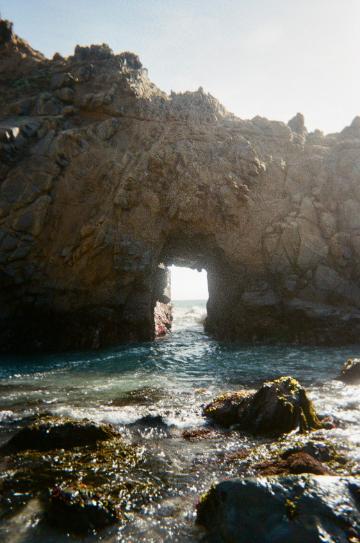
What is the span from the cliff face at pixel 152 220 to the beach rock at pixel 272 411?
1968 centimetres

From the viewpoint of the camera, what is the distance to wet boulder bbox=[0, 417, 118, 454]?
8.92 meters

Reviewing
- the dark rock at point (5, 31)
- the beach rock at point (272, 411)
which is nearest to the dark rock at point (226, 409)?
the beach rock at point (272, 411)

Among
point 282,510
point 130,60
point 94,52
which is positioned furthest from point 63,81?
point 282,510

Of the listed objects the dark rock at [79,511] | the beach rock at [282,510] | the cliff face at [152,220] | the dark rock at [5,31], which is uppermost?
the dark rock at [5,31]

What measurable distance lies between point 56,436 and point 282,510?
6.02 meters

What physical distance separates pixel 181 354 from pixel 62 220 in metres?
15.1

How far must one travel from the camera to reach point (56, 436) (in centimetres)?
908

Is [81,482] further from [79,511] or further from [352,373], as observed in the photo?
[352,373]

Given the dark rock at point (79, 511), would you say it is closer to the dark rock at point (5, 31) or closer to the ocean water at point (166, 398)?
the ocean water at point (166, 398)

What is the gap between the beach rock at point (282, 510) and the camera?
196 inches

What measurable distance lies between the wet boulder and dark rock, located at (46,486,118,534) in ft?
8.50

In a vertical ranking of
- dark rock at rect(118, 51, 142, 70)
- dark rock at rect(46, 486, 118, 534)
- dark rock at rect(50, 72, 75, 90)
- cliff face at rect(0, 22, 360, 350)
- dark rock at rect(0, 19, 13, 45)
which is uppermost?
dark rock at rect(0, 19, 13, 45)

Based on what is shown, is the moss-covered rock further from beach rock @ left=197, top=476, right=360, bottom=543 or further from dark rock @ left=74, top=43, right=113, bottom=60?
dark rock @ left=74, top=43, right=113, bottom=60

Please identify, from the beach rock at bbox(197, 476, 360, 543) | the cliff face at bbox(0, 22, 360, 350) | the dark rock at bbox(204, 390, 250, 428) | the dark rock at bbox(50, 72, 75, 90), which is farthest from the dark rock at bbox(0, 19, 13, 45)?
the beach rock at bbox(197, 476, 360, 543)
